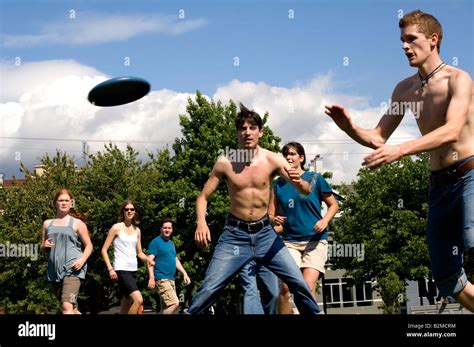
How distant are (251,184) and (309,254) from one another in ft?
9.41

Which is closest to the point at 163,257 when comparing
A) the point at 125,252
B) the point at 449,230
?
the point at 125,252

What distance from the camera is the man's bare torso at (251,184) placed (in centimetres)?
754

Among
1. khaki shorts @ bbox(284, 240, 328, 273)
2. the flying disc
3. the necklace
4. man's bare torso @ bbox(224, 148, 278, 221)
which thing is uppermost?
the flying disc

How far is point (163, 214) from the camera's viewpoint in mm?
44375

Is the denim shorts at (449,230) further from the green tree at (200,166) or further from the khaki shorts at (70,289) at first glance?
the green tree at (200,166)

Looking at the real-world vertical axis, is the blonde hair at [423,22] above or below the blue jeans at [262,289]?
above

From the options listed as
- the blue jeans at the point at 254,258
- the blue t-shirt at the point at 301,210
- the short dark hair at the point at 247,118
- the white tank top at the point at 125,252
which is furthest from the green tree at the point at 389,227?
the short dark hair at the point at 247,118

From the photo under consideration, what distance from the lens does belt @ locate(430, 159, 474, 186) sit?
5543mm

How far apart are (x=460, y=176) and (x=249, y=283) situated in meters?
3.13

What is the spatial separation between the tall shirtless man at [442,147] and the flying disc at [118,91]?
A: 8338 millimetres

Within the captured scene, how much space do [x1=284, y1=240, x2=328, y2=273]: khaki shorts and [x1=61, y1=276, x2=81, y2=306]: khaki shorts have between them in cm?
305

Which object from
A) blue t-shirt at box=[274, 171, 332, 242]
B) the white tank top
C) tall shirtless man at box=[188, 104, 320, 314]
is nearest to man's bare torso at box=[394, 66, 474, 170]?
tall shirtless man at box=[188, 104, 320, 314]

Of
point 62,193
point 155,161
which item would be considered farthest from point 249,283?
point 155,161

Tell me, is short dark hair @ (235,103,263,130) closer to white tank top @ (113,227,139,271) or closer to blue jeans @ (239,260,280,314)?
blue jeans @ (239,260,280,314)
